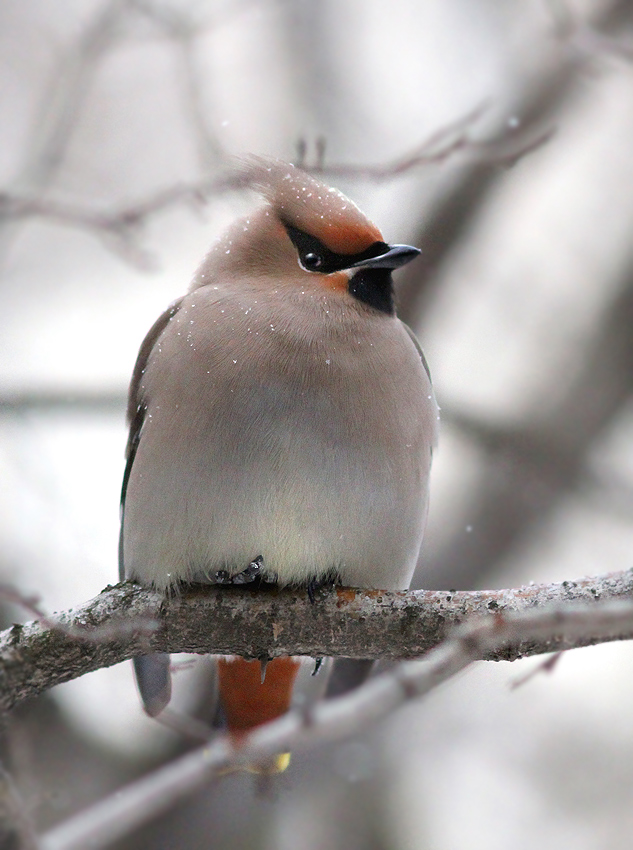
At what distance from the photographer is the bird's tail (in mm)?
4207

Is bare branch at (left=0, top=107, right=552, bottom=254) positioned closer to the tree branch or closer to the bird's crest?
the bird's crest

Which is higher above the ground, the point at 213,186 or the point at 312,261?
the point at 213,186

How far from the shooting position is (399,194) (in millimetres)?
5500

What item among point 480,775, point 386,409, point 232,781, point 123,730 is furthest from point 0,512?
point 480,775

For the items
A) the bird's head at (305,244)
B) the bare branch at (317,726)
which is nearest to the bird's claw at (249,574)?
the bird's head at (305,244)

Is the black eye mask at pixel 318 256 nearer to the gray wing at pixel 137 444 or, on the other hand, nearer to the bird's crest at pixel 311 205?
the bird's crest at pixel 311 205

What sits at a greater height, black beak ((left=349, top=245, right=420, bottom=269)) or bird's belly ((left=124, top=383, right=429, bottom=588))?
black beak ((left=349, top=245, right=420, bottom=269))

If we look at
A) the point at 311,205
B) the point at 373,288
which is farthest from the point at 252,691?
the point at 311,205

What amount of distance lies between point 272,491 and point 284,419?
0.26 meters

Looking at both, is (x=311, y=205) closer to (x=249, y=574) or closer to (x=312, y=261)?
(x=312, y=261)

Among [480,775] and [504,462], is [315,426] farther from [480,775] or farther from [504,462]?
[480,775]

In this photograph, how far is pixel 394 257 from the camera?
12.7ft

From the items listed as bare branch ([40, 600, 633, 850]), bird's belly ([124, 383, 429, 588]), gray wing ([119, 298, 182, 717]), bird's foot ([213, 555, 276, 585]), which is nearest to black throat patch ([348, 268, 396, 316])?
bird's belly ([124, 383, 429, 588])

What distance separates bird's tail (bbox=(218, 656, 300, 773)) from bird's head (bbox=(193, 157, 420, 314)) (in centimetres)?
152
